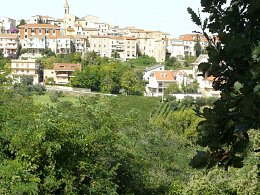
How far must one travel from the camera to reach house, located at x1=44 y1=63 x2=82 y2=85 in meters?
56.2

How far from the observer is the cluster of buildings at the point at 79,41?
69.4 metres

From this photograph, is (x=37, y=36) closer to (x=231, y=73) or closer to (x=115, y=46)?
(x=115, y=46)

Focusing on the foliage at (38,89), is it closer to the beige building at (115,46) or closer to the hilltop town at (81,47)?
the hilltop town at (81,47)

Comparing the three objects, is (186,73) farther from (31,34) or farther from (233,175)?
(233,175)

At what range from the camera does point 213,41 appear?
185 cm

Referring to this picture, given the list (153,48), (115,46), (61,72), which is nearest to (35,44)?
(115,46)

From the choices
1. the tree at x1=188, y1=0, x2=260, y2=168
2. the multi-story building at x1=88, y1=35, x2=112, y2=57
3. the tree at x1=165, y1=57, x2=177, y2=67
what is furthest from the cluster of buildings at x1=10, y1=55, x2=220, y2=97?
the tree at x1=188, y1=0, x2=260, y2=168

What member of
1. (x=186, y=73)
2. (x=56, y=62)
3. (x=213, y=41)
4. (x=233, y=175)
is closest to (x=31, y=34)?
(x=56, y=62)

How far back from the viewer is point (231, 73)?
73.6 inches

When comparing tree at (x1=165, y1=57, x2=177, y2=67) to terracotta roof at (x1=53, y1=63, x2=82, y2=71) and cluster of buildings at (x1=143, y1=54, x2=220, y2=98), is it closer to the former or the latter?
cluster of buildings at (x1=143, y1=54, x2=220, y2=98)

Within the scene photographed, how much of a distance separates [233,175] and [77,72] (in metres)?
45.0

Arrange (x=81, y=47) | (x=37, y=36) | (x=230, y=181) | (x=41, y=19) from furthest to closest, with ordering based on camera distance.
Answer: (x=41, y=19)
(x=81, y=47)
(x=37, y=36)
(x=230, y=181)

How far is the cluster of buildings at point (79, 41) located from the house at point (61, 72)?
11.8 metres

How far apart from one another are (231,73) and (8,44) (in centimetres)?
7060
